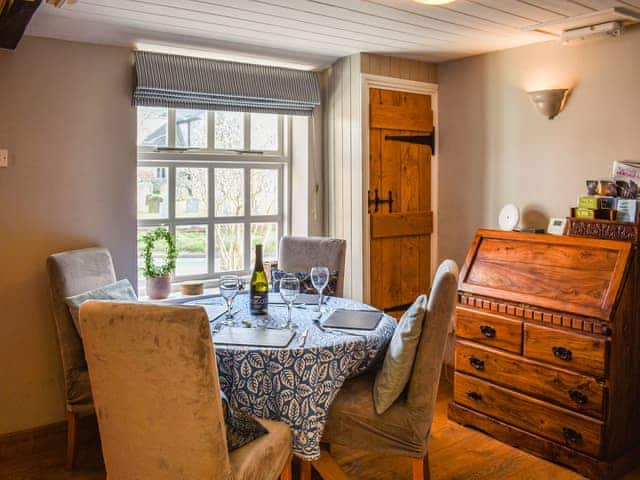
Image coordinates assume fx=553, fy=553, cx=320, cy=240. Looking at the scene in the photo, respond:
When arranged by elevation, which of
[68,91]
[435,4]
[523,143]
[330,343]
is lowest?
[330,343]

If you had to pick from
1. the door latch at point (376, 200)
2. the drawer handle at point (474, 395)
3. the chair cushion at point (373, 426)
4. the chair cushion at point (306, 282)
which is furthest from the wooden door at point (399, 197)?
the chair cushion at point (373, 426)

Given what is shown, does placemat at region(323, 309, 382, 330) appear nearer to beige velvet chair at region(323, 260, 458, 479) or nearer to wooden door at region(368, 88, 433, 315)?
beige velvet chair at region(323, 260, 458, 479)

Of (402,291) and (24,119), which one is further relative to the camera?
(402,291)

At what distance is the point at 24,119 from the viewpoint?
9.39 feet

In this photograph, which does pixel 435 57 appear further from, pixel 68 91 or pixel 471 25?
pixel 68 91

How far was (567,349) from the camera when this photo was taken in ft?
8.73

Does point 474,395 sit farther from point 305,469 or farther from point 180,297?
Result: point 180,297

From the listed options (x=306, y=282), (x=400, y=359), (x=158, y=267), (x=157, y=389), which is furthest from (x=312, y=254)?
(x=157, y=389)

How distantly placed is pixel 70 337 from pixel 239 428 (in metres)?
1.17

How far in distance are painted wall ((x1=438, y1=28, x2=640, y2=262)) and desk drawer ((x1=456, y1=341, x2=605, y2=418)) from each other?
0.92 m

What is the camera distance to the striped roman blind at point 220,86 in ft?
10.3

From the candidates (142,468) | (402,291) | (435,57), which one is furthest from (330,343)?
(435,57)

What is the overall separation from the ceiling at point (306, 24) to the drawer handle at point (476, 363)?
1822 mm

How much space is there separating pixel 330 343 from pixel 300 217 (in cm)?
187
